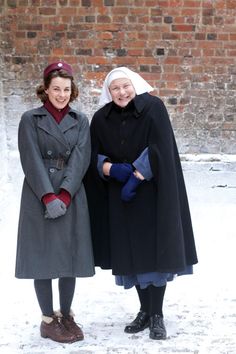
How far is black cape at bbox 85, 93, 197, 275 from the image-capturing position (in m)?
4.16

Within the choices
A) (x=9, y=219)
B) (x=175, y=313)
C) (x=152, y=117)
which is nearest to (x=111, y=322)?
(x=175, y=313)

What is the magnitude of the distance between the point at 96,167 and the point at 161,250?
628 millimetres

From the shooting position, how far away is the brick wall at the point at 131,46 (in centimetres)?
671

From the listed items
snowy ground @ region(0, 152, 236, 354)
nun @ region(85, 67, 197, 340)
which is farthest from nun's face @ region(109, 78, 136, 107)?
snowy ground @ region(0, 152, 236, 354)

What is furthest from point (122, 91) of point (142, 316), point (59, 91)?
point (142, 316)

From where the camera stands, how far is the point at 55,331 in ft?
14.2

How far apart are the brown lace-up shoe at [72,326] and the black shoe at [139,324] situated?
12.0 inches

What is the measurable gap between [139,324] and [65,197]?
39.2 inches

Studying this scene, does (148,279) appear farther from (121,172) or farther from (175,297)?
(175,297)

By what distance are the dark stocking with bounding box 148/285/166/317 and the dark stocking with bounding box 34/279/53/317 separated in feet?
2.03

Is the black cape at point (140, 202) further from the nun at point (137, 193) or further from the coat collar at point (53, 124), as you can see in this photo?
the coat collar at point (53, 124)

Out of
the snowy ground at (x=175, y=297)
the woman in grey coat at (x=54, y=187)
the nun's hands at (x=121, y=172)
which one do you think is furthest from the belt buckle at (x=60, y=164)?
the snowy ground at (x=175, y=297)

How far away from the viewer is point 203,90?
22.5ft

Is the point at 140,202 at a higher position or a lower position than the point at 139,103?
A: lower
